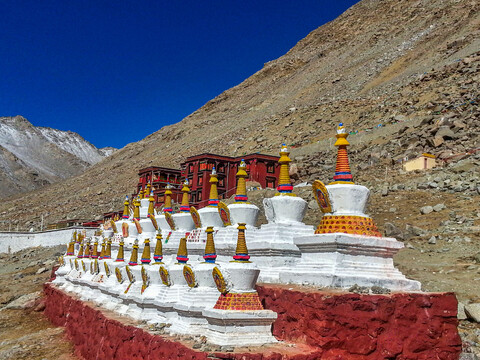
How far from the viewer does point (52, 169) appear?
12100cm

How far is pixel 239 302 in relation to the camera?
6309 millimetres

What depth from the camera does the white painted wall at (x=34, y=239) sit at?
3334cm

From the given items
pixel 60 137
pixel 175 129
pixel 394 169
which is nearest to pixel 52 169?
pixel 60 137

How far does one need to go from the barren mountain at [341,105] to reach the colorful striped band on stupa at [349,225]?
49.9ft

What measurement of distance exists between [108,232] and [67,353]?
21.8 ft

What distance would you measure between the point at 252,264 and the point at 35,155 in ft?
435

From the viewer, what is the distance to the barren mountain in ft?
102

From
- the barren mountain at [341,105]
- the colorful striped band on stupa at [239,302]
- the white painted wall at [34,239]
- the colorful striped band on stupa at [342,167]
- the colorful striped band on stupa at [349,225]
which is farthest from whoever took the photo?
the white painted wall at [34,239]

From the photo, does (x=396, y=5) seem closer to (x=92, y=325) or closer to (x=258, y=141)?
(x=258, y=141)

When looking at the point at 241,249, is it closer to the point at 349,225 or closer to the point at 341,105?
the point at 349,225

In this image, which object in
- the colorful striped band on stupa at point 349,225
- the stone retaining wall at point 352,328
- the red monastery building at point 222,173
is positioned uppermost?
the red monastery building at point 222,173

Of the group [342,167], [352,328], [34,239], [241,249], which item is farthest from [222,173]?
[352,328]

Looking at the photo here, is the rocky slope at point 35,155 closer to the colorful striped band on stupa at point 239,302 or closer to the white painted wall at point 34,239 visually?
the white painted wall at point 34,239

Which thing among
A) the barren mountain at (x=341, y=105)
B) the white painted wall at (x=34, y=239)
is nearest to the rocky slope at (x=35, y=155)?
the barren mountain at (x=341, y=105)
